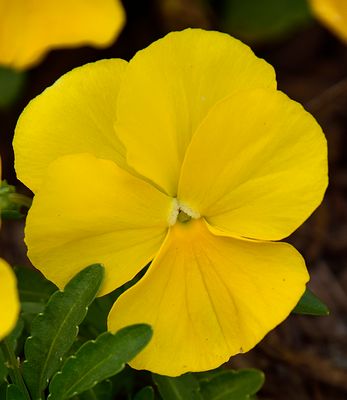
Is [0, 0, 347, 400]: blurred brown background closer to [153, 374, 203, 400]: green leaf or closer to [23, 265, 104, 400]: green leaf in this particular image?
[153, 374, 203, 400]: green leaf

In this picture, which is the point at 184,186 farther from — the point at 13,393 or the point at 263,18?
the point at 263,18

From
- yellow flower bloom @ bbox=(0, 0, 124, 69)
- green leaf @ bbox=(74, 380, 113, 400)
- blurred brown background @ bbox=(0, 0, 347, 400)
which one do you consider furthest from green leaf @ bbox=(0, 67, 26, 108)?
green leaf @ bbox=(74, 380, 113, 400)

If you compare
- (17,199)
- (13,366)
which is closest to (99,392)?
(13,366)

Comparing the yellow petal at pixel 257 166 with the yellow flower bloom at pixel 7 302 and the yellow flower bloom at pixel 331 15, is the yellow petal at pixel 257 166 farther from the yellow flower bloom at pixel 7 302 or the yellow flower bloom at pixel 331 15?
the yellow flower bloom at pixel 331 15

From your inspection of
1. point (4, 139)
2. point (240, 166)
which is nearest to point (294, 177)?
point (240, 166)

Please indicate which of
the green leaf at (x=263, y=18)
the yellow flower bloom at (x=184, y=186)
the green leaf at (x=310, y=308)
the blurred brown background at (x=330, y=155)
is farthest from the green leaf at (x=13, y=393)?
the green leaf at (x=263, y=18)

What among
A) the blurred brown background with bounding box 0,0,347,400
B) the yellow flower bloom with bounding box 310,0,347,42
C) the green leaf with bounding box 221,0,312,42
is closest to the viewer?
the yellow flower bloom with bounding box 310,0,347,42

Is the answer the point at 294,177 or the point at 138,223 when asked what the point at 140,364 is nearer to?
the point at 138,223
